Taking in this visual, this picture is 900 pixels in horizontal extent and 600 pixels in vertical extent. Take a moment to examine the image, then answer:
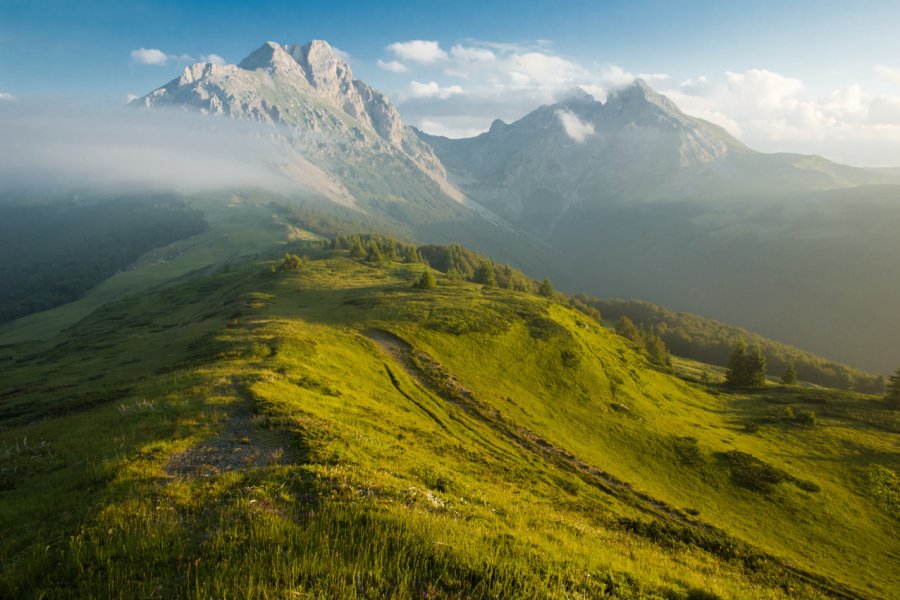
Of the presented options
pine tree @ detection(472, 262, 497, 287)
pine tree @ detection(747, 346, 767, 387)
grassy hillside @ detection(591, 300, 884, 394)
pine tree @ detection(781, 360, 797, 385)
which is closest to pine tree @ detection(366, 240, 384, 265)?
pine tree @ detection(472, 262, 497, 287)

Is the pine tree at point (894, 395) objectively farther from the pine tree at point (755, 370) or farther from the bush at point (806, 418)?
the pine tree at point (755, 370)

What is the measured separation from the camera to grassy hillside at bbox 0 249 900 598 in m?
9.20

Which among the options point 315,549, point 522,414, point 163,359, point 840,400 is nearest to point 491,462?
point 522,414

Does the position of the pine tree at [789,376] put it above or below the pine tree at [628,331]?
below

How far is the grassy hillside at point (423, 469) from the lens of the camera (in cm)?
920

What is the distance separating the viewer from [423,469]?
20484 mm

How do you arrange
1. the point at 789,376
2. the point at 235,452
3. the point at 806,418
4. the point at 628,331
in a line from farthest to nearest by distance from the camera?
the point at 628,331 < the point at 789,376 < the point at 806,418 < the point at 235,452

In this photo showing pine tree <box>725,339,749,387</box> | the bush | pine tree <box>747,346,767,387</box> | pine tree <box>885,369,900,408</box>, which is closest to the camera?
the bush

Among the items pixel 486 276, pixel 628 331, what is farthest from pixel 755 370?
pixel 486 276

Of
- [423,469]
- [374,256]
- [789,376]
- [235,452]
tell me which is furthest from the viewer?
[374,256]

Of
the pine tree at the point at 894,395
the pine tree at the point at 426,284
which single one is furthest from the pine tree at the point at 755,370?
the pine tree at the point at 426,284

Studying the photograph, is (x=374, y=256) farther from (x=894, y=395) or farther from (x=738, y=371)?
(x=894, y=395)

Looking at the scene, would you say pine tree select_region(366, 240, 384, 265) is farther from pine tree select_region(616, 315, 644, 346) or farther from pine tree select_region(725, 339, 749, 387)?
pine tree select_region(725, 339, 749, 387)

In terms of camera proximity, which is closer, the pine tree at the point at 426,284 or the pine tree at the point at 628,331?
the pine tree at the point at 426,284
